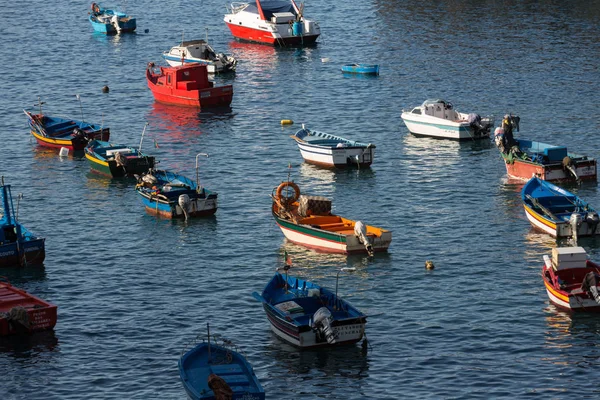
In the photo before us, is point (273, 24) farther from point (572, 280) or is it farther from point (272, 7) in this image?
point (572, 280)

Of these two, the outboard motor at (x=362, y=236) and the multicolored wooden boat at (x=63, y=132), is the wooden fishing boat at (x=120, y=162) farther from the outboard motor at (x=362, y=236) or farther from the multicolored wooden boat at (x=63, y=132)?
the outboard motor at (x=362, y=236)

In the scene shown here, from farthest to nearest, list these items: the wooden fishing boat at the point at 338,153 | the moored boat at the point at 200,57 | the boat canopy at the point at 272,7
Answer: the boat canopy at the point at 272,7
the moored boat at the point at 200,57
the wooden fishing boat at the point at 338,153

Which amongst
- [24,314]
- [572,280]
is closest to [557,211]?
[572,280]

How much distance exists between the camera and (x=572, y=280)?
64.8 metres

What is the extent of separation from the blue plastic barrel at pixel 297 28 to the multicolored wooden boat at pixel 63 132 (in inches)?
1672

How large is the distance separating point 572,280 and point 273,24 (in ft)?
269

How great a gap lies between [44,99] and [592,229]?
209 ft

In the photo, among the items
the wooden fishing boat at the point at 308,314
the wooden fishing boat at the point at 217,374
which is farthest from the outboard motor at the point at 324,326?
the wooden fishing boat at the point at 217,374

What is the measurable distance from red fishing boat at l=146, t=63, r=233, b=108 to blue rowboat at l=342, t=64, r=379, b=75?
57.7ft

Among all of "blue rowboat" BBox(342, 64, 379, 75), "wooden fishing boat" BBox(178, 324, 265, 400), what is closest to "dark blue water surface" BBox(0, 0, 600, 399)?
→ "wooden fishing boat" BBox(178, 324, 265, 400)

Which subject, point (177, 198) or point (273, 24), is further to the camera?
point (273, 24)

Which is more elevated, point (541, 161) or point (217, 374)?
point (541, 161)

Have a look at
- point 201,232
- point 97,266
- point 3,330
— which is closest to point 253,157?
point 201,232

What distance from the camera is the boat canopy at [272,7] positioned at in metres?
144
